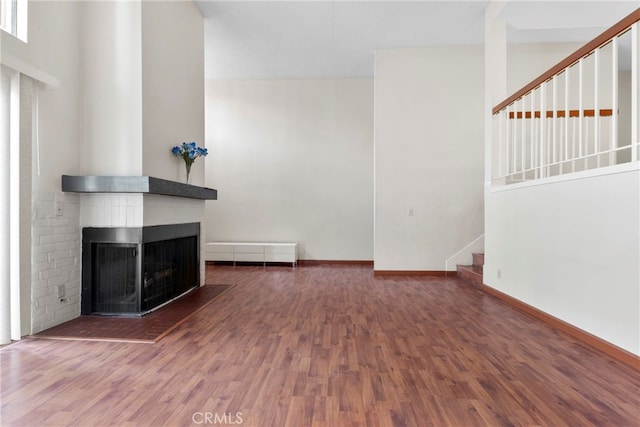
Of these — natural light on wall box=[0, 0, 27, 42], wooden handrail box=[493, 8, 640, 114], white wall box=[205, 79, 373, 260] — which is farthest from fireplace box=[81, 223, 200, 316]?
wooden handrail box=[493, 8, 640, 114]

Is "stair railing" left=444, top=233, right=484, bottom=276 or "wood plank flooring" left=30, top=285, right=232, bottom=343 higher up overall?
"stair railing" left=444, top=233, right=484, bottom=276

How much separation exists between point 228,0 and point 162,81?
1651 millimetres

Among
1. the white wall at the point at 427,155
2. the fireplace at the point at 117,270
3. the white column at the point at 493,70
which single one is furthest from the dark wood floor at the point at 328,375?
the white wall at the point at 427,155

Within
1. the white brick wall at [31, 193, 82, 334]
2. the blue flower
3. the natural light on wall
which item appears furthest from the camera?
the blue flower

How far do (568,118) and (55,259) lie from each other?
4767mm

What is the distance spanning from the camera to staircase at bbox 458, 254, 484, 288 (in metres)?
5.33

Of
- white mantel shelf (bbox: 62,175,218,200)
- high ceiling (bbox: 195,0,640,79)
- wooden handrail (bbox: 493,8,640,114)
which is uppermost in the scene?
high ceiling (bbox: 195,0,640,79)

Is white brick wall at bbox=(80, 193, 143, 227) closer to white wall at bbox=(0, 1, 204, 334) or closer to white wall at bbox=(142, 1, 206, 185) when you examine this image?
white wall at bbox=(0, 1, 204, 334)

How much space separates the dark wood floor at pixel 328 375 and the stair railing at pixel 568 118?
159cm

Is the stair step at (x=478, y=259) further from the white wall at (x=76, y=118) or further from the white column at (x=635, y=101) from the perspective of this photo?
the white wall at (x=76, y=118)

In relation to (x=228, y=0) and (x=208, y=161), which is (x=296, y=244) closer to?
(x=208, y=161)

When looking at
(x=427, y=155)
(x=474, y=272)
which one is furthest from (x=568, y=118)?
(x=427, y=155)

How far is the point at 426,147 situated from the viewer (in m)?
6.35

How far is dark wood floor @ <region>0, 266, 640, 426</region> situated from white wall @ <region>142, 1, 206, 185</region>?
176 centimetres
